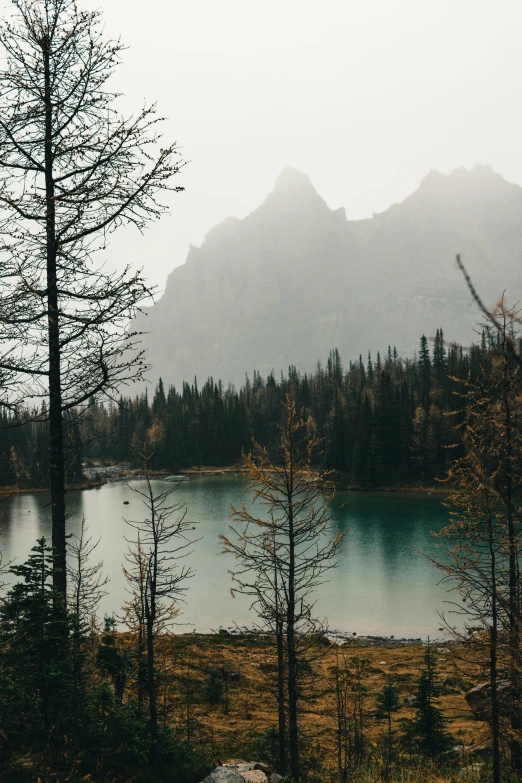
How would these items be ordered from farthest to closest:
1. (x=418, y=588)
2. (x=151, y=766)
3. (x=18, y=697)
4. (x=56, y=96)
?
(x=418, y=588) → (x=151, y=766) → (x=56, y=96) → (x=18, y=697)

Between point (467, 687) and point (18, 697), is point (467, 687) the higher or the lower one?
the lower one

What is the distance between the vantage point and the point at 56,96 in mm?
9984

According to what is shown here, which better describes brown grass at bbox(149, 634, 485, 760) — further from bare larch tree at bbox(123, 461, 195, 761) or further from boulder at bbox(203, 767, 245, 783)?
boulder at bbox(203, 767, 245, 783)

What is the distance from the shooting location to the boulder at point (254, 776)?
35.3ft

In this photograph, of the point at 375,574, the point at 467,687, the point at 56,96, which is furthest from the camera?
the point at 375,574

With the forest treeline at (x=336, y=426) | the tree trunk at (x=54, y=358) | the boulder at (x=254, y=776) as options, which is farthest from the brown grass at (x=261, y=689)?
the forest treeline at (x=336, y=426)

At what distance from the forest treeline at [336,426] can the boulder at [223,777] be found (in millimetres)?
45243

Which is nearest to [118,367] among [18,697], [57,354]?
[57,354]

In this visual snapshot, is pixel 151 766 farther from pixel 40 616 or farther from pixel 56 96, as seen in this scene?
pixel 56 96

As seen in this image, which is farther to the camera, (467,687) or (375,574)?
(375,574)

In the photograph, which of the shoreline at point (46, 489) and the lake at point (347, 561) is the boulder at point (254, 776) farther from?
the shoreline at point (46, 489)

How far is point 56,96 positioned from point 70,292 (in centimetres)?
373

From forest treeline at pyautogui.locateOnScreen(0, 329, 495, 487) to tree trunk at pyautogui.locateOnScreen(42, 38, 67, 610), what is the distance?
4393 centimetres

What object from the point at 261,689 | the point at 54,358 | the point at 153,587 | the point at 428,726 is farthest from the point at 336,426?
the point at 54,358
